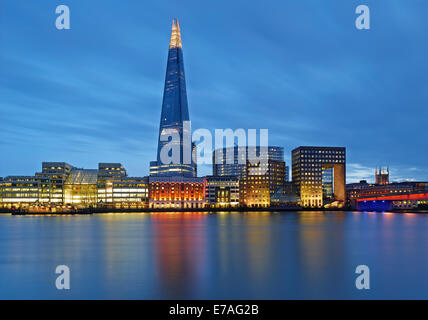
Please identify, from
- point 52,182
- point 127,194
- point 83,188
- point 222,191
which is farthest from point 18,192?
point 222,191

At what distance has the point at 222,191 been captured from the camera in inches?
7500

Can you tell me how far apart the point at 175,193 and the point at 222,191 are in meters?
24.9

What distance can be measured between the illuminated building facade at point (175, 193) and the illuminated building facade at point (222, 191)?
5.19 meters

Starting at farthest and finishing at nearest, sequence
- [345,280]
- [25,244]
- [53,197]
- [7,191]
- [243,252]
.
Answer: [53,197] → [7,191] → [25,244] → [243,252] → [345,280]

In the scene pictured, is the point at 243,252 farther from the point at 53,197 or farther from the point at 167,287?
the point at 53,197

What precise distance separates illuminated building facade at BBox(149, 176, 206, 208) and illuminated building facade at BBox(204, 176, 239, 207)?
5186 millimetres

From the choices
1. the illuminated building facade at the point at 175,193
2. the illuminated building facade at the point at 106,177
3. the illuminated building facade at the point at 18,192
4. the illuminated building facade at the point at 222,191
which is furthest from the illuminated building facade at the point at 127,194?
the illuminated building facade at the point at 18,192

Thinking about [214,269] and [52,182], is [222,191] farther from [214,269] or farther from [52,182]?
[214,269]

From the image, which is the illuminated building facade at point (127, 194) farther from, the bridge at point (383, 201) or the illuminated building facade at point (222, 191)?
the bridge at point (383, 201)

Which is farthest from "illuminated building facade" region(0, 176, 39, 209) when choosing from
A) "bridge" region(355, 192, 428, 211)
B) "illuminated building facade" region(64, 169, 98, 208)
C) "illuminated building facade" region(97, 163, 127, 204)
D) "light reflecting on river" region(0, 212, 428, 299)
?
"bridge" region(355, 192, 428, 211)
